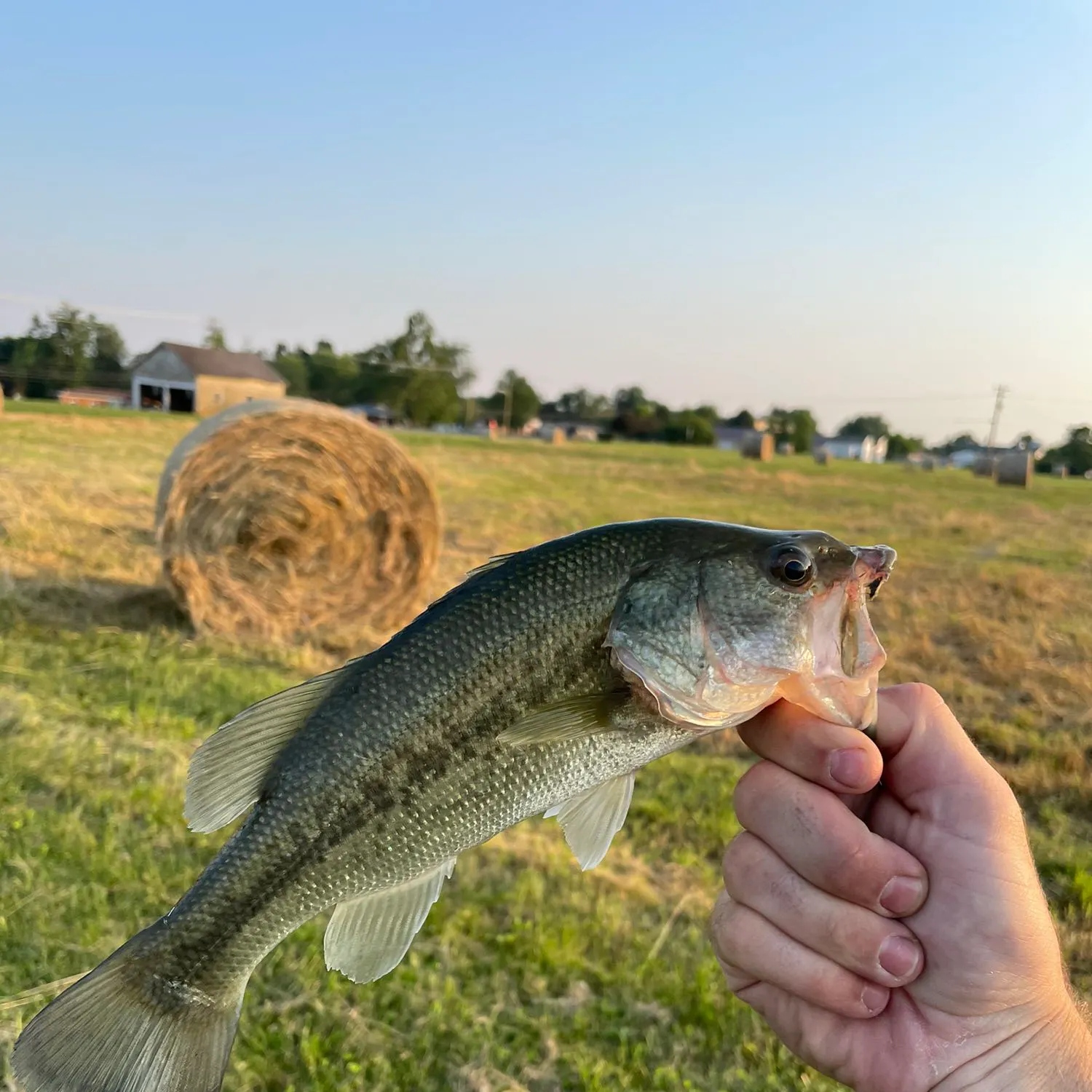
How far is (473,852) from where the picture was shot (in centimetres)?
463

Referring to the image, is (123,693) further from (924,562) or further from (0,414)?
Result: (0,414)

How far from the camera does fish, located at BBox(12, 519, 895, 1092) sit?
1889 millimetres

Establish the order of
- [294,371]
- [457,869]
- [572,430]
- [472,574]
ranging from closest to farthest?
1. [472,574]
2. [457,869]
3. [294,371]
4. [572,430]

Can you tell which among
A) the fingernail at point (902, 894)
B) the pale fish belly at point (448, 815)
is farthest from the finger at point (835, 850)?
the pale fish belly at point (448, 815)

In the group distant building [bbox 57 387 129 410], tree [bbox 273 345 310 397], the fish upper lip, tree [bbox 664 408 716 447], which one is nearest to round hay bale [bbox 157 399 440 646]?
the fish upper lip

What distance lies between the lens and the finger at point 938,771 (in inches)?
85.4

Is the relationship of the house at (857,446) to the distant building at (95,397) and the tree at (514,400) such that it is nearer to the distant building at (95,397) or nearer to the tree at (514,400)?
the tree at (514,400)

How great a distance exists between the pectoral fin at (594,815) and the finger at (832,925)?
1.58 ft

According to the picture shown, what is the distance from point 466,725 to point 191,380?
76.4 m

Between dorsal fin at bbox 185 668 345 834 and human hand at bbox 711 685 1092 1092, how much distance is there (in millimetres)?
1161

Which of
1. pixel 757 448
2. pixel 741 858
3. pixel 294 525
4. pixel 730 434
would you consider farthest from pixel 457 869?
pixel 730 434

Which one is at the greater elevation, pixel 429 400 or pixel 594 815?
pixel 429 400

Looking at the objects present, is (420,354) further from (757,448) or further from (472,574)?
(472,574)

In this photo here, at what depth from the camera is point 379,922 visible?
6.59 ft
